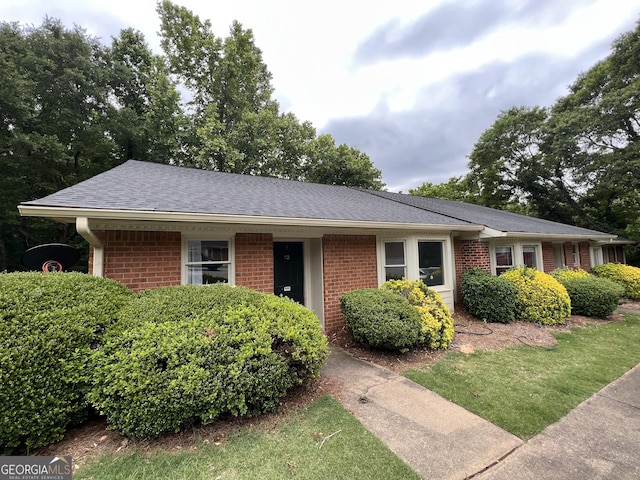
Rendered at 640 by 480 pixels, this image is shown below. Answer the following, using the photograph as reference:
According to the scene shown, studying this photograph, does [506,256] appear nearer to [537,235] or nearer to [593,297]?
[537,235]

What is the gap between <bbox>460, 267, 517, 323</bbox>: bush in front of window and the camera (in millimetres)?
7434

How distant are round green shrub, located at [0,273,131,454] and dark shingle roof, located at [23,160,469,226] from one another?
144 cm

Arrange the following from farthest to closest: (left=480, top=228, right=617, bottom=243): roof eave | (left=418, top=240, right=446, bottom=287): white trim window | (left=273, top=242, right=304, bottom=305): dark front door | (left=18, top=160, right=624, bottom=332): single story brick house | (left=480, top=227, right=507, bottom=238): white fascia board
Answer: (left=480, top=228, right=617, bottom=243): roof eave → (left=480, top=227, right=507, bottom=238): white fascia board → (left=418, top=240, right=446, bottom=287): white trim window → (left=273, top=242, right=304, bottom=305): dark front door → (left=18, top=160, right=624, bottom=332): single story brick house

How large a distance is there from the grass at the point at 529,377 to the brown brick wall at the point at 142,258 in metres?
4.36

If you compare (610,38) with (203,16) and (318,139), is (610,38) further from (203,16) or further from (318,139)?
(203,16)

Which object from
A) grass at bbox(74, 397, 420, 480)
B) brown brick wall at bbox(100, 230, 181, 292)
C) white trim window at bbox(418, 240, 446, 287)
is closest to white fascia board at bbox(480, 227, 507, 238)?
white trim window at bbox(418, 240, 446, 287)

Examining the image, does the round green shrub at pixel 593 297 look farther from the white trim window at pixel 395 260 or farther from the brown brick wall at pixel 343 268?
the brown brick wall at pixel 343 268

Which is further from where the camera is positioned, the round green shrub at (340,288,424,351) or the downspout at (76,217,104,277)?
the round green shrub at (340,288,424,351)

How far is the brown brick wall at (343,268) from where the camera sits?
20.9ft

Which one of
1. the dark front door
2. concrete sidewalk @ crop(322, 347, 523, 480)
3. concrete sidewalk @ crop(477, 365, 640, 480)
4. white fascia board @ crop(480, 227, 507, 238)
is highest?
white fascia board @ crop(480, 227, 507, 238)

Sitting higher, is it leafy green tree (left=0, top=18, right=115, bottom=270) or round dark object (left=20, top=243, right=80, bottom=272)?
leafy green tree (left=0, top=18, right=115, bottom=270)

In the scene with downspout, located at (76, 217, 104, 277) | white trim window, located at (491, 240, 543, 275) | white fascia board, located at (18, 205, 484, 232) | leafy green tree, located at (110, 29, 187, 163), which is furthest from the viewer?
leafy green tree, located at (110, 29, 187, 163)

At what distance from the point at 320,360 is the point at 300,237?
338 cm

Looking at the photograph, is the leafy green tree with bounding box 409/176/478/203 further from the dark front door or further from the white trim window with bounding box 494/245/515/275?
the dark front door
